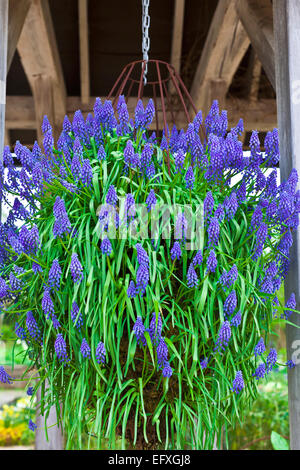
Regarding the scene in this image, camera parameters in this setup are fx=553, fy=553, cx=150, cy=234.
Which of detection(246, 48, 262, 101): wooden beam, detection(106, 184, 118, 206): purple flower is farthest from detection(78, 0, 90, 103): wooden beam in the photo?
detection(106, 184, 118, 206): purple flower

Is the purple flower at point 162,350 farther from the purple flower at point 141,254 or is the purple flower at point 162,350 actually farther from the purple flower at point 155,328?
the purple flower at point 141,254

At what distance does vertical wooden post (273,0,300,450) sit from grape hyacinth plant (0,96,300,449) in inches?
3.8

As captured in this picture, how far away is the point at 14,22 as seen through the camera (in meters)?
1.87

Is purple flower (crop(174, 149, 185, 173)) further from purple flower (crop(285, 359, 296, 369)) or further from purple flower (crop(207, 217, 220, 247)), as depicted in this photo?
purple flower (crop(285, 359, 296, 369))

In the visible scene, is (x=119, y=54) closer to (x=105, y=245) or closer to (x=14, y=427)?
(x=105, y=245)

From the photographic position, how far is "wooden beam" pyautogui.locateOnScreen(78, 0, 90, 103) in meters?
3.42

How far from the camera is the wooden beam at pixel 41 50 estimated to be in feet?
9.70

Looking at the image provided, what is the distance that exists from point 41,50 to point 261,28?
170 cm

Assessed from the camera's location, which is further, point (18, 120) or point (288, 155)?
point (18, 120)

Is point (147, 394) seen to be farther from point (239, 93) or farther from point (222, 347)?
point (239, 93)

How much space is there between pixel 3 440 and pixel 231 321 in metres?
4.68

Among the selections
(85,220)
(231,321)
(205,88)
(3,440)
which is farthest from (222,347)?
(3,440)

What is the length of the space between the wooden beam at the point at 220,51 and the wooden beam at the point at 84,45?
0.76 metres

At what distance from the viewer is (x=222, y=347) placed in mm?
1124
